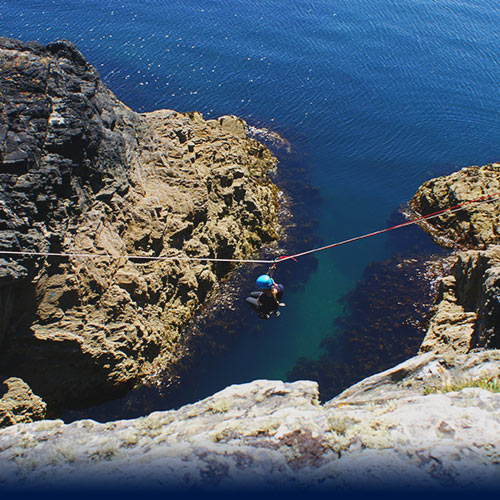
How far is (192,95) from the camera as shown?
2716cm

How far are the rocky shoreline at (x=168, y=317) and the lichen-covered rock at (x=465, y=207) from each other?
0.08m

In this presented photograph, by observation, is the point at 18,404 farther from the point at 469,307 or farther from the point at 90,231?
the point at 469,307

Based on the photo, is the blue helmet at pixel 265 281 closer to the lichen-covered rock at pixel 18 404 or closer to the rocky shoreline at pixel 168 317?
the rocky shoreline at pixel 168 317

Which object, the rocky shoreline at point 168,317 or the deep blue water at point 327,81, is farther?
the deep blue water at point 327,81

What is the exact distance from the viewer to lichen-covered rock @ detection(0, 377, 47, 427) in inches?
436

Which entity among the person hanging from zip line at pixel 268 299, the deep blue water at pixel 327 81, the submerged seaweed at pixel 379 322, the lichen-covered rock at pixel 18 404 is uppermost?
the deep blue water at pixel 327 81

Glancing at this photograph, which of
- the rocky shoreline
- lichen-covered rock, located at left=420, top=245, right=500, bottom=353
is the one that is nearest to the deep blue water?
the rocky shoreline

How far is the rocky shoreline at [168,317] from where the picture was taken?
5.32 metres

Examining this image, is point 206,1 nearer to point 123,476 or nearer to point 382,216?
point 382,216

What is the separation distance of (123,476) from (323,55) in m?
31.4

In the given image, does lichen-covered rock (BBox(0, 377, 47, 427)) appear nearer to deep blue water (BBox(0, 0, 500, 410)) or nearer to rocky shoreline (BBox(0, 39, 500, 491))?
rocky shoreline (BBox(0, 39, 500, 491))

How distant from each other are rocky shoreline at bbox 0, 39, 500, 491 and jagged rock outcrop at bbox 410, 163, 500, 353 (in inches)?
2.7

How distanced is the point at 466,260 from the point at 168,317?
32.0 feet

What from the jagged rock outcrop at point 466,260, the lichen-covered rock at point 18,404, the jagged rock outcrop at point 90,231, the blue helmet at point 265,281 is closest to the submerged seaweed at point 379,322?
the jagged rock outcrop at point 466,260
